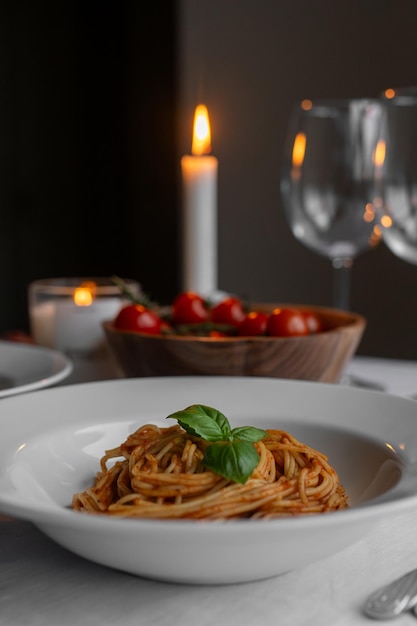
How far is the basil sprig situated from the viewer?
0.60m

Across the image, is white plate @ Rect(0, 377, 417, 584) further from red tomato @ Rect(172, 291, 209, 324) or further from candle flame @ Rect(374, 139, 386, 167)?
candle flame @ Rect(374, 139, 386, 167)

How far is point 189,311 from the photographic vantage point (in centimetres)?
119

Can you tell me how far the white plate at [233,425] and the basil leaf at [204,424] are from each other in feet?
0.37

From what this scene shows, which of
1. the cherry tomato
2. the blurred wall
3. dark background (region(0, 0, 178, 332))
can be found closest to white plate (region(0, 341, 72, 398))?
the cherry tomato

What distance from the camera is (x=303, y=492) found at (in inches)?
24.9

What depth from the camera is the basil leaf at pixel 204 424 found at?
2.10ft

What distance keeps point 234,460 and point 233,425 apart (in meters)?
0.22

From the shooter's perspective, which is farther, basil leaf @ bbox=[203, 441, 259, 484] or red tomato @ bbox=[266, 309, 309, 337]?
red tomato @ bbox=[266, 309, 309, 337]

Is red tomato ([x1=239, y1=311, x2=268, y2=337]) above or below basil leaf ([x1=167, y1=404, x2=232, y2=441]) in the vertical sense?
below

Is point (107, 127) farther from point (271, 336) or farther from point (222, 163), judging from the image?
point (271, 336)

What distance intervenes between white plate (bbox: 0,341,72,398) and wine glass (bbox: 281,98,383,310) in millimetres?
452

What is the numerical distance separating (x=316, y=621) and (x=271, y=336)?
0.57 meters

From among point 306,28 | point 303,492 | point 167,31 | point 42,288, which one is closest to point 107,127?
point 167,31

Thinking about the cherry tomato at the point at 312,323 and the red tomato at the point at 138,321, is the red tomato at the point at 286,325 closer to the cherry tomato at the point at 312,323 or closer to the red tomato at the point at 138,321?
the cherry tomato at the point at 312,323
